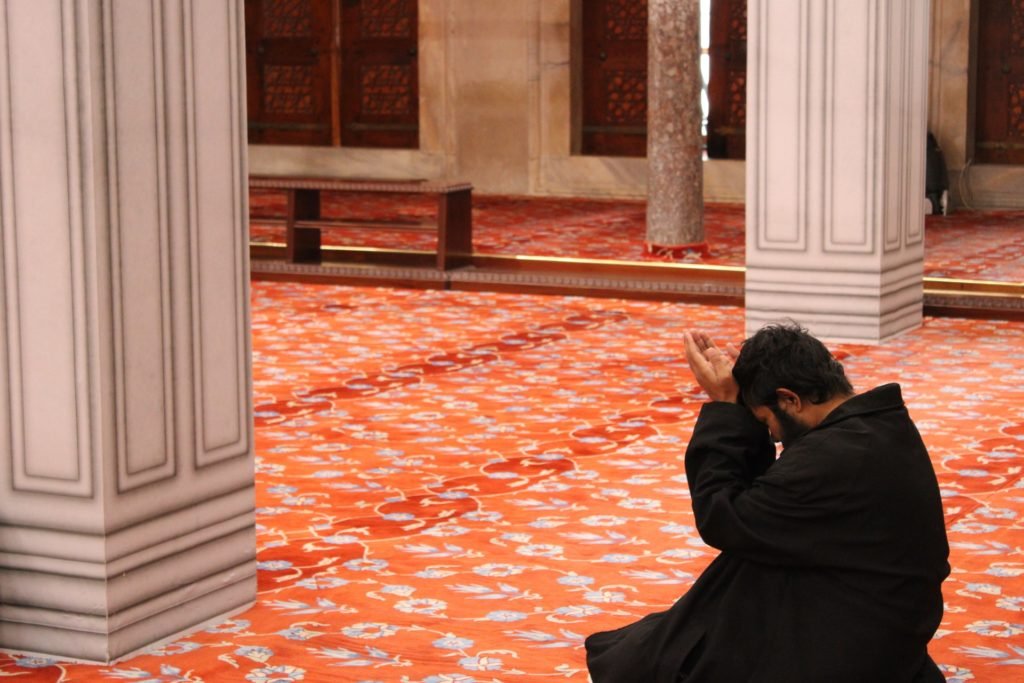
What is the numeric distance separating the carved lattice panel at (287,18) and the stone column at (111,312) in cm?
1173

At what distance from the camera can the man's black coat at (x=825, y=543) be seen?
265cm

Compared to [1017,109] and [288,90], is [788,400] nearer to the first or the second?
[1017,109]

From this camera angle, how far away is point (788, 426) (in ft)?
9.16

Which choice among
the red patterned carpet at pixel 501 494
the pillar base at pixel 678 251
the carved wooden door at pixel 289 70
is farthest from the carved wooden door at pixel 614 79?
the red patterned carpet at pixel 501 494

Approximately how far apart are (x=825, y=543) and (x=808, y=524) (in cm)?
4

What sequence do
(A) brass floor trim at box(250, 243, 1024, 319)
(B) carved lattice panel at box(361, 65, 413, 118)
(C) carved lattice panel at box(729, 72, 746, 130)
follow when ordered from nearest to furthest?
(A) brass floor trim at box(250, 243, 1024, 319) → (C) carved lattice panel at box(729, 72, 746, 130) → (B) carved lattice panel at box(361, 65, 413, 118)

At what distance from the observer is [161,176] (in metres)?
3.62

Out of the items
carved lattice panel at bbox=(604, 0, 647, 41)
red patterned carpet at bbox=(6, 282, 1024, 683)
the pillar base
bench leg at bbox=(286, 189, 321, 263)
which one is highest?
carved lattice panel at bbox=(604, 0, 647, 41)

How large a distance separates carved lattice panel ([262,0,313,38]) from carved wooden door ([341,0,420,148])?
1.29 feet

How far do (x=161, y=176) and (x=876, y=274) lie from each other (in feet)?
15.4

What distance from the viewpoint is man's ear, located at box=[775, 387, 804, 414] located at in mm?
2768

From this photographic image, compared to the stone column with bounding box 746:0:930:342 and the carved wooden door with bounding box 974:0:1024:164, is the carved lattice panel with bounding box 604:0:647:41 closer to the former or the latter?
the carved wooden door with bounding box 974:0:1024:164

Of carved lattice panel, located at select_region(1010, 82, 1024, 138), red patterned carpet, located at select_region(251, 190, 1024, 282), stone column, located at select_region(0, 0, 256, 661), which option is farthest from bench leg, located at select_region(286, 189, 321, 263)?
stone column, located at select_region(0, 0, 256, 661)

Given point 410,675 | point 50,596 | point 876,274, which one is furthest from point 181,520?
point 876,274
